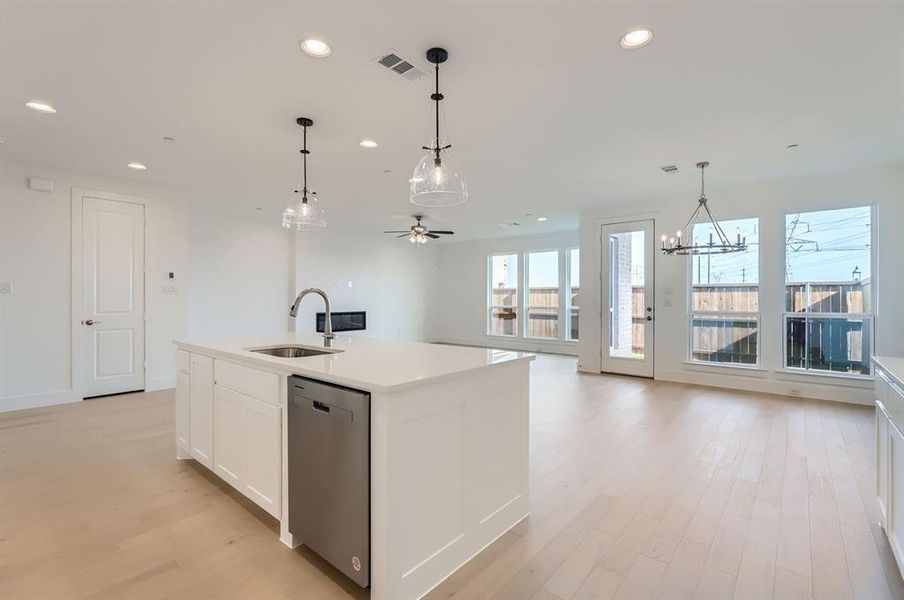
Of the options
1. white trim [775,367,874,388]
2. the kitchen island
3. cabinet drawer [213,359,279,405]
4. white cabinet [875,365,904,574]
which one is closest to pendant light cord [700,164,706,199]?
white trim [775,367,874,388]

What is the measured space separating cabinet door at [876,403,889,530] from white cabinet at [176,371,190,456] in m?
4.06

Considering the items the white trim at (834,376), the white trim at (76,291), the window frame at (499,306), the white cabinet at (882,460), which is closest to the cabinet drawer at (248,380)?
the white cabinet at (882,460)

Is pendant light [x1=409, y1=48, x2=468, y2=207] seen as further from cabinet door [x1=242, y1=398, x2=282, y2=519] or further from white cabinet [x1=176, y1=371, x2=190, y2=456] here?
white cabinet [x1=176, y1=371, x2=190, y2=456]

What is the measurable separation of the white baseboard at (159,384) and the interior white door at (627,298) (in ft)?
20.2

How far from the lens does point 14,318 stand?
14.5 ft

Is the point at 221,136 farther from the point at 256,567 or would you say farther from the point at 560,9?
the point at 256,567

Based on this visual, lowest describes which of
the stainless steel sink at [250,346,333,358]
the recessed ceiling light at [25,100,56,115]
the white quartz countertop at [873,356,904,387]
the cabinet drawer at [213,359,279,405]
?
the cabinet drawer at [213,359,279,405]

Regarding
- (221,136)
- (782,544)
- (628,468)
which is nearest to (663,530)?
(782,544)

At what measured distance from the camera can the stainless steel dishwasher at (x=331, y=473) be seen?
1636 millimetres

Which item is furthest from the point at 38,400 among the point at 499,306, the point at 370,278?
the point at 499,306

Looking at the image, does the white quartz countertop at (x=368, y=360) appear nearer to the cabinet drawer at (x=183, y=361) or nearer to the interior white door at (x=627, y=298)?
A: the cabinet drawer at (x=183, y=361)

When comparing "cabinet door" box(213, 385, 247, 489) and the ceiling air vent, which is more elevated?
the ceiling air vent

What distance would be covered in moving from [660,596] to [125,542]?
8.20 ft

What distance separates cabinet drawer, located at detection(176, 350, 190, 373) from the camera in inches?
115
